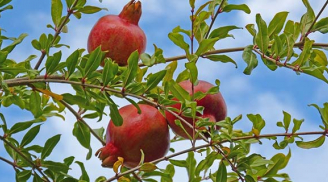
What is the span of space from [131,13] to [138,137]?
54cm

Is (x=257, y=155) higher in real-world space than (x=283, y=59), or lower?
lower

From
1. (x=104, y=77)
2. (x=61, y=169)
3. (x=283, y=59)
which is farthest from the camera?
(x=61, y=169)

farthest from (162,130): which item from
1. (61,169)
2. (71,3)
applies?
(71,3)

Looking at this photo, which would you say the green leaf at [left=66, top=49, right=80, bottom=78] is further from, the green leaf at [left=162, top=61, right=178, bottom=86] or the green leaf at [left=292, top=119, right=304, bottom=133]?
the green leaf at [left=292, top=119, right=304, bottom=133]

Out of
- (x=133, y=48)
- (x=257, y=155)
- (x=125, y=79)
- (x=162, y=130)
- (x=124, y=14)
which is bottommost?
(x=257, y=155)

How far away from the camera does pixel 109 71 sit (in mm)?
1830

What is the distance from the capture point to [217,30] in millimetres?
2008

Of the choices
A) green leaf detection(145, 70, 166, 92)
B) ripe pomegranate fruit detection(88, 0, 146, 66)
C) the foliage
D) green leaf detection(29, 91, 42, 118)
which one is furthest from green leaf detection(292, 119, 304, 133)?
green leaf detection(29, 91, 42, 118)

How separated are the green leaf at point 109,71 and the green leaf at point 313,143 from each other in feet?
2.34

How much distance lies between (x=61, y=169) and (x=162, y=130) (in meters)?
0.48

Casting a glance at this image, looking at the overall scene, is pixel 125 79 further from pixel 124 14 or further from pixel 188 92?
pixel 124 14

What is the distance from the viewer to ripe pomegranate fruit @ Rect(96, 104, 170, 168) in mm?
1934

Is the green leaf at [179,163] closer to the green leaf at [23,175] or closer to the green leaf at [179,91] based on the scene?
the green leaf at [179,91]

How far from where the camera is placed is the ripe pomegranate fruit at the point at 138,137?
1934mm
